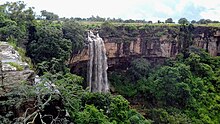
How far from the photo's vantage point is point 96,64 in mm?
25297

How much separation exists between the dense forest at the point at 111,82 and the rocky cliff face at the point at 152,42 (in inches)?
34.5

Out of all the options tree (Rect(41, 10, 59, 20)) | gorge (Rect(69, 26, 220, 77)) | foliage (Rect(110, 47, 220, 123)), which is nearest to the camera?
foliage (Rect(110, 47, 220, 123))

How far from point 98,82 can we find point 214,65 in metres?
11.9

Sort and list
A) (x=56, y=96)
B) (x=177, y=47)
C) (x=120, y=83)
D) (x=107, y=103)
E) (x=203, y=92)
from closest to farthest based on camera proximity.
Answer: (x=56, y=96) → (x=107, y=103) → (x=203, y=92) → (x=120, y=83) → (x=177, y=47)

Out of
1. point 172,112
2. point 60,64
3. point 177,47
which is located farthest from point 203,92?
point 60,64

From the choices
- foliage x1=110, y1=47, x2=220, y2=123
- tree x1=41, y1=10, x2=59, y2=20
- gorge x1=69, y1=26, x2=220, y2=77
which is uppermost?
tree x1=41, y1=10, x2=59, y2=20

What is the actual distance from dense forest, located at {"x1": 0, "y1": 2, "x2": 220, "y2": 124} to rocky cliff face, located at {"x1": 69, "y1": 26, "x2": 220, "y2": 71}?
0.88 metres

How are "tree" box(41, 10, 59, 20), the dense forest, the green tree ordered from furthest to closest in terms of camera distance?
"tree" box(41, 10, 59, 20)
the green tree
the dense forest

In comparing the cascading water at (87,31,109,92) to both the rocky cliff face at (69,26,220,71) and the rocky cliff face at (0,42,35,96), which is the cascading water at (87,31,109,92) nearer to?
the rocky cliff face at (69,26,220,71)

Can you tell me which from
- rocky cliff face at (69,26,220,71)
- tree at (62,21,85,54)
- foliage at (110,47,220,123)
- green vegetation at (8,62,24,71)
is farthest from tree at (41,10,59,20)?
green vegetation at (8,62,24,71)

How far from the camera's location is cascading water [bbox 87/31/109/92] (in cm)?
2470

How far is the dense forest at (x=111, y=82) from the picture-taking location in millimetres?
11734

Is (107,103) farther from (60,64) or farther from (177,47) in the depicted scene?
(177,47)

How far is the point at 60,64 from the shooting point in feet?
61.2
